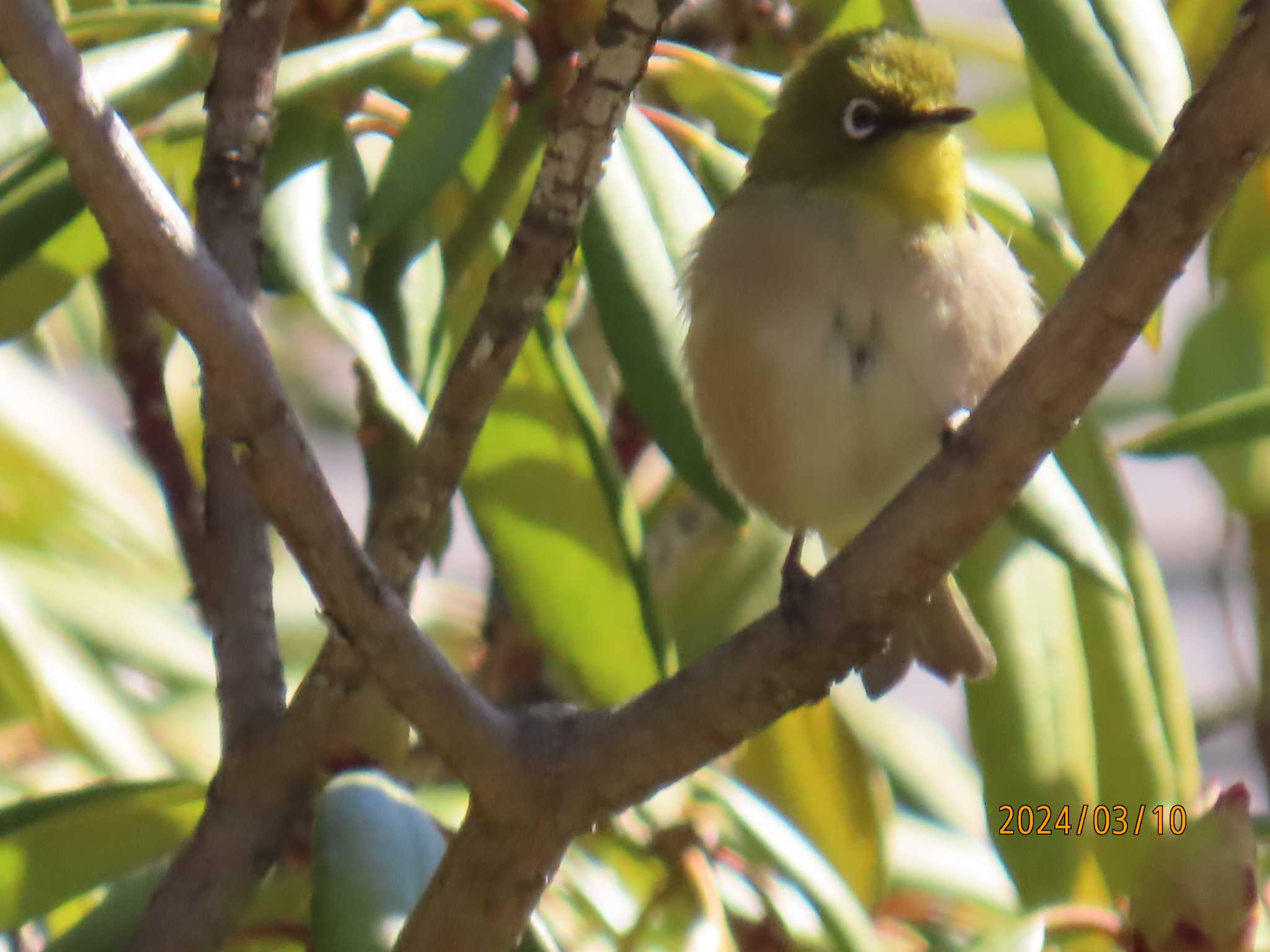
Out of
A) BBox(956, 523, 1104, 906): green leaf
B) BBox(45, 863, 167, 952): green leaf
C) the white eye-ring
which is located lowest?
BBox(956, 523, 1104, 906): green leaf

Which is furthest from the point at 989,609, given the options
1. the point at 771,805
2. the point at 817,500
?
the point at 771,805

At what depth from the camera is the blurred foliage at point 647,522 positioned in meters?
1.61

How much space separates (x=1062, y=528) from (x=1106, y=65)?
16.4 inches

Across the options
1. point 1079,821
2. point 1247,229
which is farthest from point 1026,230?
point 1079,821

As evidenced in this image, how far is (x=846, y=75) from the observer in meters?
2.07

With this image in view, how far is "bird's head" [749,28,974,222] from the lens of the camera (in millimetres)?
1976

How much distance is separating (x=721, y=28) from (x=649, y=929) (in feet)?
3.95

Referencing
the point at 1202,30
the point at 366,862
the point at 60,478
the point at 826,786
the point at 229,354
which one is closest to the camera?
the point at 229,354

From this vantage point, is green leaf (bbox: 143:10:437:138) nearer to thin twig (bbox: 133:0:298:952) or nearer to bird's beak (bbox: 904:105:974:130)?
thin twig (bbox: 133:0:298:952)

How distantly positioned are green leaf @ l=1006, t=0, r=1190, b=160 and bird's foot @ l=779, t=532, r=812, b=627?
476 mm

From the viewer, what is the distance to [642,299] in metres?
1.73

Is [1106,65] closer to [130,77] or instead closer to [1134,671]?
[1134,671]

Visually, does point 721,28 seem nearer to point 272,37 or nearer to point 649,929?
point 272,37

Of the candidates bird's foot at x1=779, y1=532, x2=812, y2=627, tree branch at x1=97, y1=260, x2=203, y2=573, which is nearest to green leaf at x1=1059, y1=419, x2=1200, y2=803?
bird's foot at x1=779, y1=532, x2=812, y2=627
